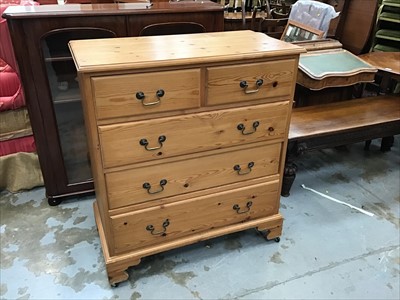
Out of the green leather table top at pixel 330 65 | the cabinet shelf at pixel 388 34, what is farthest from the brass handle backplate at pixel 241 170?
the cabinet shelf at pixel 388 34

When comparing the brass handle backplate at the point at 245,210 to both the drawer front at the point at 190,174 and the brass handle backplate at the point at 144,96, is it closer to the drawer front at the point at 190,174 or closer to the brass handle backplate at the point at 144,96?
the drawer front at the point at 190,174

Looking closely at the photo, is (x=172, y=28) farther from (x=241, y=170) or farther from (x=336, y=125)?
(x=336, y=125)

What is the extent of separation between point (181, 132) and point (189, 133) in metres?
0.03

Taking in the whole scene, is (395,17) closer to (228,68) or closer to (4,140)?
(228,68)

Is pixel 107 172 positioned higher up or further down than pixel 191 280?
higher up

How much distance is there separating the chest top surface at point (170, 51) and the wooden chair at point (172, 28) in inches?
15.5

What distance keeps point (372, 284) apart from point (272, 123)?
88cm

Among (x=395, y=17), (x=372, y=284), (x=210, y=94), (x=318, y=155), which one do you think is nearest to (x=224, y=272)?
(x=372, y=284)

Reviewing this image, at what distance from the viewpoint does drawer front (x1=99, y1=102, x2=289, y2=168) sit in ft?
4.37

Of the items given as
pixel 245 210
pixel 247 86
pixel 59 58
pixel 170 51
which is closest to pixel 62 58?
→ pixel 59 58

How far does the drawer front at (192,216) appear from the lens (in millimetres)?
1527

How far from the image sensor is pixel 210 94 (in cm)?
138

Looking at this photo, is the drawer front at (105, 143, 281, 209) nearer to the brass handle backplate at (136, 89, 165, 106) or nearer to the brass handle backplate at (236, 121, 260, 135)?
the brass handle backplate at (236, 121, 260, 135)

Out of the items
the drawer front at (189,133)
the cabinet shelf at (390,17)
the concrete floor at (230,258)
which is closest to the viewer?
the drawer front at (189,133)
